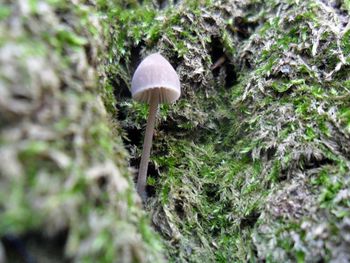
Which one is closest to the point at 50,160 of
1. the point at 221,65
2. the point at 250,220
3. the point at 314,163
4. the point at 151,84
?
the point at 151,84

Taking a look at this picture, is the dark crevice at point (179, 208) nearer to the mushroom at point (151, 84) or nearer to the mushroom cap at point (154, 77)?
the mushroom at point (151, 84)

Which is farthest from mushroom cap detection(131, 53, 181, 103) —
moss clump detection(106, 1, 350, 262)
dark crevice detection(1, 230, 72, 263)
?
dark crevice detection(1, 230, 72, 263)

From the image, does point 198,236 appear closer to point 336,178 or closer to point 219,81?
point 336,178

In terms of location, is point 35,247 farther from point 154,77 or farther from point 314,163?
point 314,163

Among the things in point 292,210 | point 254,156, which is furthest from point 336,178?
point 254,156

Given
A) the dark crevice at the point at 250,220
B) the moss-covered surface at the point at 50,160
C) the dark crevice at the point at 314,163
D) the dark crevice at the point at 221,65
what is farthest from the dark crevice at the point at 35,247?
the dark crevice at the point at 221,65
